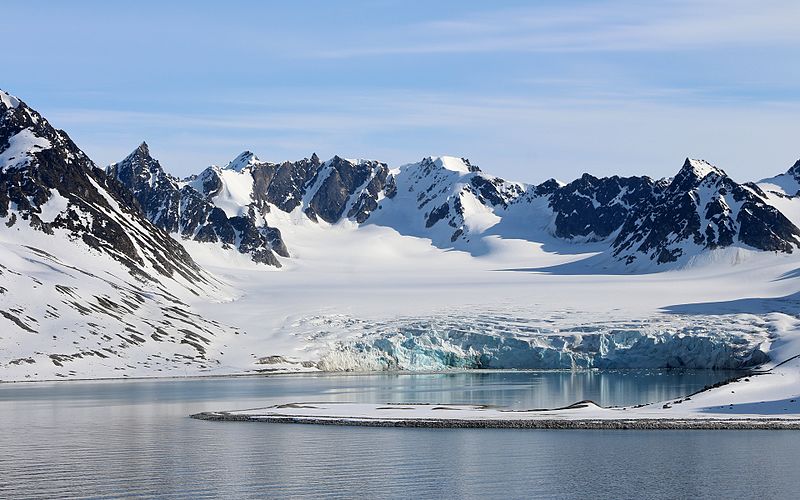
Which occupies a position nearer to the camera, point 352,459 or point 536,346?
point 352,459

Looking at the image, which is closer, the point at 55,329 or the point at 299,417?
the point at 299,417

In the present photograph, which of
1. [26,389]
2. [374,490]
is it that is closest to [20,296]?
[26,389]

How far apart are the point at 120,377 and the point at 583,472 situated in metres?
107

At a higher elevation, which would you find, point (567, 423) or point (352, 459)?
point (567, 423)

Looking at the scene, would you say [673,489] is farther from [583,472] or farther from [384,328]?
[384,328]

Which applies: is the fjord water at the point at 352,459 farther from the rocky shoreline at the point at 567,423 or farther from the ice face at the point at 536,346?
the ice face at the point at 536,346

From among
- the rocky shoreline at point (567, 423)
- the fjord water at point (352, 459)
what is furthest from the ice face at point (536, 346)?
the rocky shoreline at point (567, 423)

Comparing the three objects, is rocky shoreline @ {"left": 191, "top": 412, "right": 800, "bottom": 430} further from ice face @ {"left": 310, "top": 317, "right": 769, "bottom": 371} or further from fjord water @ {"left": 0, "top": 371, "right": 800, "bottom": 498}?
ice face @ {"left": 310, "top": 317, "right": 769, "bottom": 371}

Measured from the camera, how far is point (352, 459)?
72.2 metres

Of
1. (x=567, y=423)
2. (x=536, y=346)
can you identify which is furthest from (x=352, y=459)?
(x=536, y=346)

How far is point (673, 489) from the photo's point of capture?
6125 cm

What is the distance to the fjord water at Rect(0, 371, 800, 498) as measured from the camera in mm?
61312

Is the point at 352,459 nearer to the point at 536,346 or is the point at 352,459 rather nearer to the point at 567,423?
the point at 567,423

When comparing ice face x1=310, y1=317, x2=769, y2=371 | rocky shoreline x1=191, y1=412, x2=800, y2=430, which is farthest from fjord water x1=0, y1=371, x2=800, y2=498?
ice face x1=310, y1=317, x2=769, y2=371
